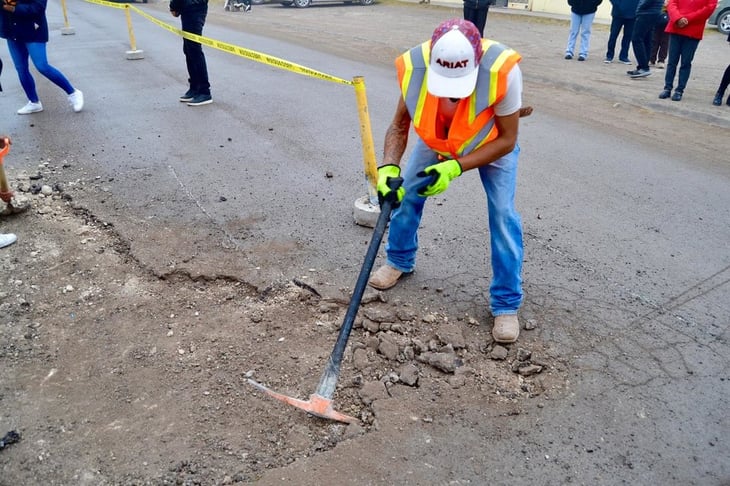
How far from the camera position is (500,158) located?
9.50ft

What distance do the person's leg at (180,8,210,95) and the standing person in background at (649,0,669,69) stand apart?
729cm

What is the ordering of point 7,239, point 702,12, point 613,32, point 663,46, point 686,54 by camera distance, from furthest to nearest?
1. point 613,32
2. point 663,46
3. point 686,54
4. point 702,12
5. point 7,239

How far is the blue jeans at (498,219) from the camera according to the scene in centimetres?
294

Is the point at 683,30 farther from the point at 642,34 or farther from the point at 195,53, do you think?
the point at 195,53

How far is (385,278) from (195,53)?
4.69 m

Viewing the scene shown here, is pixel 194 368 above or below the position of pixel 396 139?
below

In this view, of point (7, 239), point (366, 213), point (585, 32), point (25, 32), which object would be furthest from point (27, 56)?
point (585, 32)

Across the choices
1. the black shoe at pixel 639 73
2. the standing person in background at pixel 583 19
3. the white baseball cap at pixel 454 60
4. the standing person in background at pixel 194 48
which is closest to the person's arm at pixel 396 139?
the white baseball cap at pixel 454 60

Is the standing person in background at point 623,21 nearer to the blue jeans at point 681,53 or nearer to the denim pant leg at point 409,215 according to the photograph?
the blue jeans at point 681,53

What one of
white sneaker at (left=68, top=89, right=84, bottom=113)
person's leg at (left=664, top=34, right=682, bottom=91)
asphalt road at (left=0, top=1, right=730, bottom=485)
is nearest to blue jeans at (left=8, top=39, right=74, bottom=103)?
white sneaker at (left=68, top=89, right=84, bottom=113)

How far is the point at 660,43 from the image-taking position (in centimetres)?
1001

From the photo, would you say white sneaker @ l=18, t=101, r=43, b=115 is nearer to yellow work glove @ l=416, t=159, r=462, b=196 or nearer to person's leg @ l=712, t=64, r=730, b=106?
yellow work glove @ l=416, t=159, r=462, b=196

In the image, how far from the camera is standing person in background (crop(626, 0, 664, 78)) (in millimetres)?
8953

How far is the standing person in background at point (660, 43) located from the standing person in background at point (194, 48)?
7.29m
